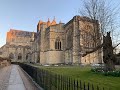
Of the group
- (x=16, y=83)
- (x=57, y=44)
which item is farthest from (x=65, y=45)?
(x=16, y=83)

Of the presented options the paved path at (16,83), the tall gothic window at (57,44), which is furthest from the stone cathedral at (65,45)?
the paved path at (16,83)

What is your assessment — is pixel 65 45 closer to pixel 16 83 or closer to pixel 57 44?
pixel 57 44

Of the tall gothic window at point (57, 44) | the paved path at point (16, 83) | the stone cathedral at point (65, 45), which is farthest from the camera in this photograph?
the tall gothic window at point (57, 44)

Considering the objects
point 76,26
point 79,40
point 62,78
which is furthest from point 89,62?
point 62,78

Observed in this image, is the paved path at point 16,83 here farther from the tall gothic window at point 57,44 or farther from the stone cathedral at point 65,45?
the tall gothic window at point 57,44

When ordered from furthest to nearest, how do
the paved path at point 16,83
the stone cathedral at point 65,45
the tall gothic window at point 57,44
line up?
the tall gothic window at point 57,44, the stone cathedral at point 65,45, the paved path at point 16,83

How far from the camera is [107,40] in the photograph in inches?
630

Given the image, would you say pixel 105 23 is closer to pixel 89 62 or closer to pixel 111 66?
pixel 111 66

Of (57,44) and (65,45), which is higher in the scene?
(57,44)

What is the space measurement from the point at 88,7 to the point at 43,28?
41.7 m

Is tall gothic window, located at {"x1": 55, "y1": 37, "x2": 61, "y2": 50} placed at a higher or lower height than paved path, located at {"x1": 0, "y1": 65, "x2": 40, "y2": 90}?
higher

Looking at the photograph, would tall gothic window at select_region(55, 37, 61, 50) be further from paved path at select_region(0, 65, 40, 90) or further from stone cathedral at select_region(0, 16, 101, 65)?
paved path at select_region(0, 65, 40, 90)

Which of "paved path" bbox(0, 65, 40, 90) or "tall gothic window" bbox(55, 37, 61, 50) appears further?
Result: "tall gothic window" bbox(55, 37, 61, 50)

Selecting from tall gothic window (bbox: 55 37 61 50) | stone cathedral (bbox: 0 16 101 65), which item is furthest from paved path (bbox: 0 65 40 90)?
tall gothic window (bbox: 55 37 61 50)
